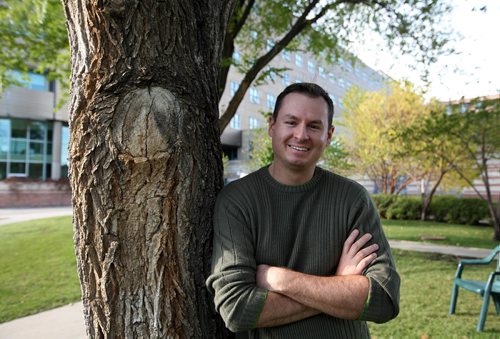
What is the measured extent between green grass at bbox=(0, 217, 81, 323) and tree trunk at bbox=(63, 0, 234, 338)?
436cm

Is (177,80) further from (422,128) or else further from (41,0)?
(422,128)

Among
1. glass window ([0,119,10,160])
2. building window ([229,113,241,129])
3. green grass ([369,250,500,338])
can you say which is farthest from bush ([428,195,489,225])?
glass window ([0,119,10,160])

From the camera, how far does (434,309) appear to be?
5.98 meters

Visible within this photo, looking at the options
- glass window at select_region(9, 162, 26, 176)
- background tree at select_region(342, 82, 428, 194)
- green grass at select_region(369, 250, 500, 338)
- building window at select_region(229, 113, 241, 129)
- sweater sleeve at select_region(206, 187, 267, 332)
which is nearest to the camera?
sweater sleeve at select_region(206, 187, 267, 332)

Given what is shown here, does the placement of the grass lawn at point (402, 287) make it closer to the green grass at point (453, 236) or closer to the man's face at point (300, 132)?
the green grass at point (453, 236)

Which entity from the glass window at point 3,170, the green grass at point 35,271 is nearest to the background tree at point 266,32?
the green grass at point 35,271

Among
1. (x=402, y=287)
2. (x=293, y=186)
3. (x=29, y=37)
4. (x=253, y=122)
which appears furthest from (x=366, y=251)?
(x=253, y=122)

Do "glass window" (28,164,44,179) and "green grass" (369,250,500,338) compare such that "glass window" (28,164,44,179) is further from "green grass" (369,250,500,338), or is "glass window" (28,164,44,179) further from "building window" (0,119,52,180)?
"green grass" (369,250,500,338)

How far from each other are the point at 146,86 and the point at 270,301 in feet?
3.82

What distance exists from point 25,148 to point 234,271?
114ft

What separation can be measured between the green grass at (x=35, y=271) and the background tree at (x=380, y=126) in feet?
56.5

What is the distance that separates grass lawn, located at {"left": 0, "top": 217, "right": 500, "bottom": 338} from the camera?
5230 mm

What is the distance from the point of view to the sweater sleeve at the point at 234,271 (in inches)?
71.7

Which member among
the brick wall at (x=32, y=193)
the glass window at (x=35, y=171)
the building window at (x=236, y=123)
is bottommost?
the brick wall at (x=32, y=193)
